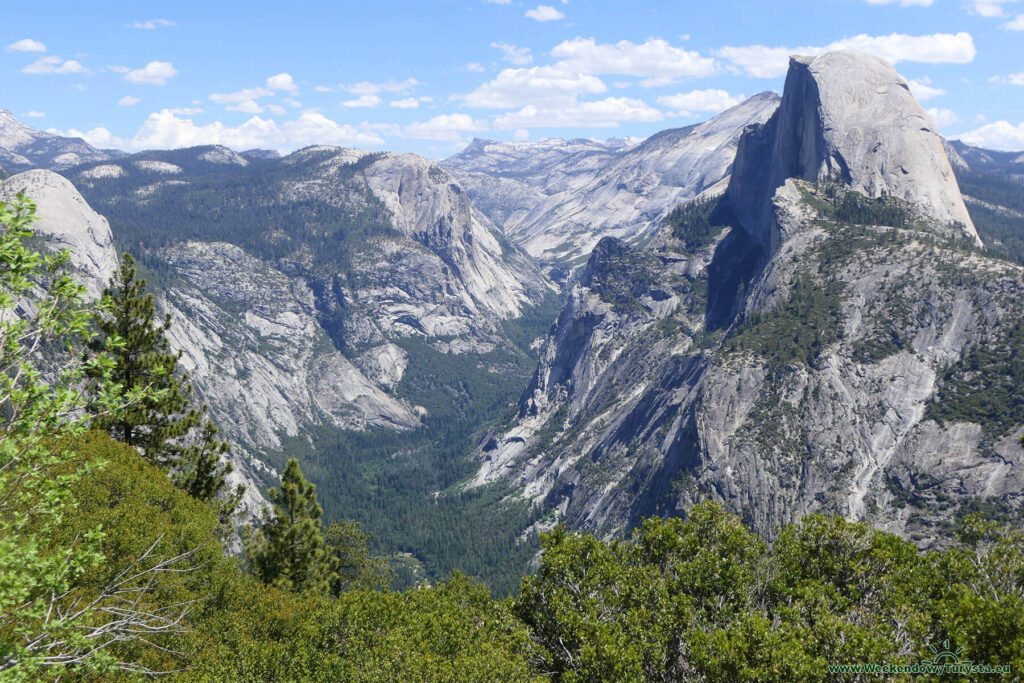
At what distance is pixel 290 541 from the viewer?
172 feet

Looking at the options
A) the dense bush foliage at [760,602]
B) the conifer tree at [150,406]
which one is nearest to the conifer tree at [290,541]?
the conifer tree at [150,406]

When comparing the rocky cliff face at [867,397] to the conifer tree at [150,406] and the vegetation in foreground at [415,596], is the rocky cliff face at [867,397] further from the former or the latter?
the conifer tree at [150,406]

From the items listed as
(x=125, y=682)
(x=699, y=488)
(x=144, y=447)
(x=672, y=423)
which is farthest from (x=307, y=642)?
(x=672, y=423)

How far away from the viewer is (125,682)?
72.1 feet

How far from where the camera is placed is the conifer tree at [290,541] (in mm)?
52188

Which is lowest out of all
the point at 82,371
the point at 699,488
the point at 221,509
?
the point at 699,488

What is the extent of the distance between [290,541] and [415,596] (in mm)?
18575

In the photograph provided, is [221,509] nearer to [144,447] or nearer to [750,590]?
[144,447]

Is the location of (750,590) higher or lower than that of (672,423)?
higher

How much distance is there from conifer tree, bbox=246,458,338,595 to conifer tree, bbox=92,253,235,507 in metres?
3.88

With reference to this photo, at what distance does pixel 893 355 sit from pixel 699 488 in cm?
5341

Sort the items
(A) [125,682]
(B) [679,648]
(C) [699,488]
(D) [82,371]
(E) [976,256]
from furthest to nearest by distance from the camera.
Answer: (E) [976,256] < (C) [699,488] < (B) [679,648] < (A) [125,682] < (D) [82,371]

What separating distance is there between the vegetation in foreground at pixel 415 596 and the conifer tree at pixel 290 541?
12.7 meters

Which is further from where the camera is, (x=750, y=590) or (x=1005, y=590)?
(x=750, y=590)
